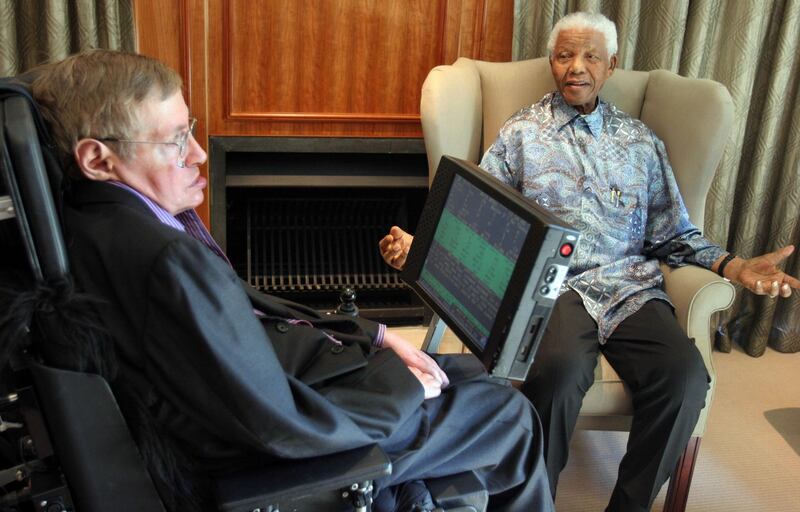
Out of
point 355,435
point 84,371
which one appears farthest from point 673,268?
point 84,371

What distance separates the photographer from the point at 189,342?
116cm

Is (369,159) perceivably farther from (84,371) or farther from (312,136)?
(84,371)

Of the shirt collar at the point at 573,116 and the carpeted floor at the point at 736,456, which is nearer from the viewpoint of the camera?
the carpeted floor at the point at 736,456

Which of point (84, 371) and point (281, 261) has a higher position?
point (84, 371)

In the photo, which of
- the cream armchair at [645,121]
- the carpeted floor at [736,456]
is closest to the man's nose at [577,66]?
the cream armchair at [645,121]

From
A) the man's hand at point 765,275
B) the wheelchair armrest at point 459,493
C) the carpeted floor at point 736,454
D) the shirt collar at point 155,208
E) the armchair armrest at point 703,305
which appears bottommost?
the carpeted floor at point 736,454

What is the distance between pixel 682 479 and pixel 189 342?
4.44ft

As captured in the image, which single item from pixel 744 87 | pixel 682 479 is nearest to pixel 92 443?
pixel 682 479

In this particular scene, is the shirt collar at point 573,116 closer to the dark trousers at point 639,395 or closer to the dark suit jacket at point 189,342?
the dark trousers at point 639,395

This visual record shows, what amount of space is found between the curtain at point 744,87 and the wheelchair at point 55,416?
191cm

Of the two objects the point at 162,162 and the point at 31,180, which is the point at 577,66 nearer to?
the point at 162,162

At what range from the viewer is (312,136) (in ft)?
8.95

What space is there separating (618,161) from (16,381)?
1638 millimetres

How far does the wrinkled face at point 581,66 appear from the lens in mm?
2279
